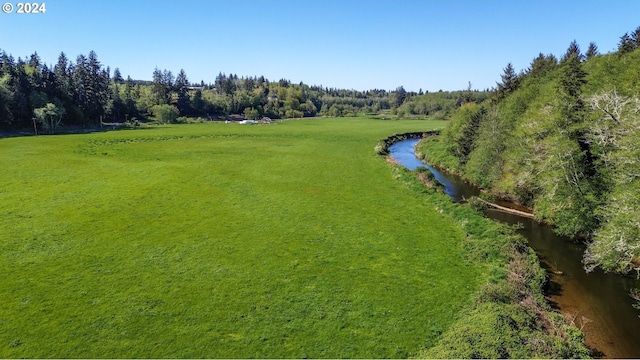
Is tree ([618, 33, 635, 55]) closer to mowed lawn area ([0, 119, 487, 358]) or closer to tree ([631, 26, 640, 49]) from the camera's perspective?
tree ([631, 26, 640, 49])

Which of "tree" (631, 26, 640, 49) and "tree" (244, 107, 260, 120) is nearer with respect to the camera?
"tree" (631, 26, 640, 49)

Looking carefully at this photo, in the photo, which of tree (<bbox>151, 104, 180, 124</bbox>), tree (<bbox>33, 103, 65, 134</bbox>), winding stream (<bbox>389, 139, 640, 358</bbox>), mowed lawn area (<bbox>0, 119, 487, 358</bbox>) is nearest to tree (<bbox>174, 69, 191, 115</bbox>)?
tree (<bbox>151, 104, 180, 124</bbox>)

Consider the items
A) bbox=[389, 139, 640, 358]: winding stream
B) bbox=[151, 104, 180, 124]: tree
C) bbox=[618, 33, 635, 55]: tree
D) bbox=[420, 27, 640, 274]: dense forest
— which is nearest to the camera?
bbox=[389, 139, 640, 358]: winding stream

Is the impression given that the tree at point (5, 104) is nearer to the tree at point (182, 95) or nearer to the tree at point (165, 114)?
the tree at point (165, 114)

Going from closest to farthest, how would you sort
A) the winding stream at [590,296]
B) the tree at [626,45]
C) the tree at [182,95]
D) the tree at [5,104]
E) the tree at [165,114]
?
the winding stream at [590,296] < the tree at [626,45] < the tree at [5,104] < the tree at [165,114] < the tree at [182,95]

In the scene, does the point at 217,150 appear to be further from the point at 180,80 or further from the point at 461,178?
the point at 180,80

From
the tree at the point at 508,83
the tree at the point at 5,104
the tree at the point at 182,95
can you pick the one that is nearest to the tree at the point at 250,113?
the tree at the point at 182,95
